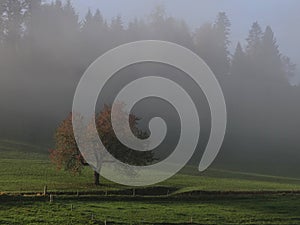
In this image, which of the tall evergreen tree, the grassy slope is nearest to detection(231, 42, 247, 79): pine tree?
the tall evergreen tree

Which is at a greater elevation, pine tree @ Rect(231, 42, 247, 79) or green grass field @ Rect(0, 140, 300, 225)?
pine tree @ Rect(231, 42, 247, 79)

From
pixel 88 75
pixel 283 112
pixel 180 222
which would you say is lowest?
pixel 180 222

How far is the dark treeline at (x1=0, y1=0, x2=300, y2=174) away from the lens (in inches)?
4097

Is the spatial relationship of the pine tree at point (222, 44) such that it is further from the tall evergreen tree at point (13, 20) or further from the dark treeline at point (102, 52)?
the tall evergreen tree at point (13, 20)

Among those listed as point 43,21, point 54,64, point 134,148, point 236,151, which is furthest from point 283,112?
point 134,148

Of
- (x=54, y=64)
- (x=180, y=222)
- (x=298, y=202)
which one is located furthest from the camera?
(x=54, y=64)

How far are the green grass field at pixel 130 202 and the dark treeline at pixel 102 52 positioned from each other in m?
36.9

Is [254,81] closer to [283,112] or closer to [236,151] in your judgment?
[283,112]

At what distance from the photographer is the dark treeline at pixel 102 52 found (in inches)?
4097

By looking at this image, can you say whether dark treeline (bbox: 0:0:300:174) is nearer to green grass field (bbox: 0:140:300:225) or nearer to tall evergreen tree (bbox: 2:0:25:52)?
tall evergreen tree (bbox: 2:0:25:52)

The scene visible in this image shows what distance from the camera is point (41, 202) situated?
4125cm

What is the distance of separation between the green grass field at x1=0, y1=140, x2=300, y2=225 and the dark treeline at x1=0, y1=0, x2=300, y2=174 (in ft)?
121

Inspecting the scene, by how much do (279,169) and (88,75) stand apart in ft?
232

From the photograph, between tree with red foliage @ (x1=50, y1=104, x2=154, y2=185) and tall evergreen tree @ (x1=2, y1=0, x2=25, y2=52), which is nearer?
tree with red foliage @ (x1=50, y1=104, x2=154, y2=185)
